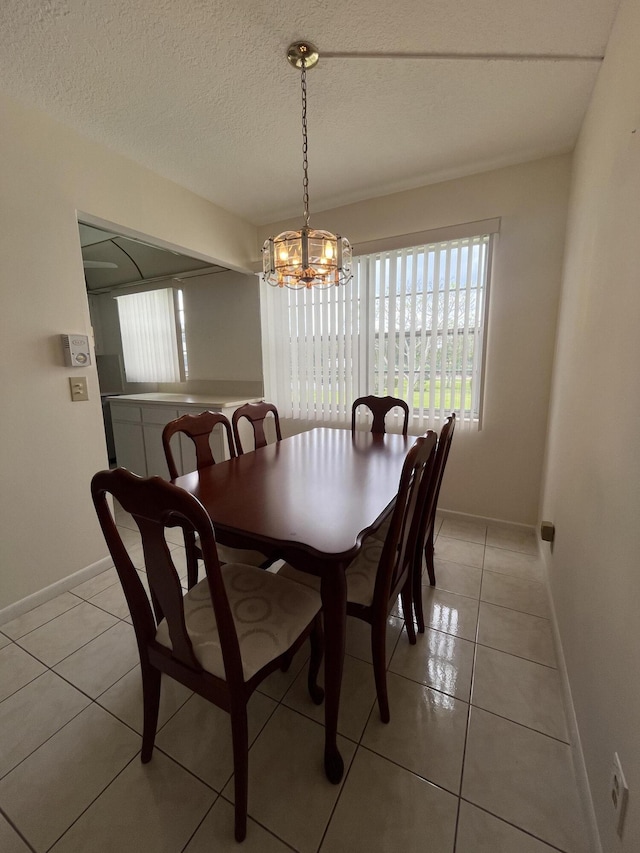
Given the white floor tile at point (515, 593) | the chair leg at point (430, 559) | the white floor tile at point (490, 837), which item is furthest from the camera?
the chair leg at point (430, 559)

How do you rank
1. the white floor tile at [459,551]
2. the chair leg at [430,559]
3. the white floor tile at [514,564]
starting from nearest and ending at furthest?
the chair leg at [430,559]
the white floor tile at [514,564]
the white floor tile at [459,551]

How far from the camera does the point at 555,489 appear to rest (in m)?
1.92

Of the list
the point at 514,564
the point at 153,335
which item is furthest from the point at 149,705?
the point at 153,335

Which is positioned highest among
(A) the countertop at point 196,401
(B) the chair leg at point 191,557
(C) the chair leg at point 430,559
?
(A) the countertop at point 196,401

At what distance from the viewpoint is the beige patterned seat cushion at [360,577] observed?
1243 millimetres

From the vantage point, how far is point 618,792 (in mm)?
795

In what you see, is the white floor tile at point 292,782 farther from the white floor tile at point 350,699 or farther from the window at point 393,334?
the window at point 393,334

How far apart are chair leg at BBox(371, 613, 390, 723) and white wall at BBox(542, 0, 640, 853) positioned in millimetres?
602

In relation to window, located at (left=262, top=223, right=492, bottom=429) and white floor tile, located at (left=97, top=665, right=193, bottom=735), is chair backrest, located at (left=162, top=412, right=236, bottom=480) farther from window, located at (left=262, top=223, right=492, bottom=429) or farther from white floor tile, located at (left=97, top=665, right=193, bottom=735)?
window, located at (left=262, top=223, right=492, bottom=429)

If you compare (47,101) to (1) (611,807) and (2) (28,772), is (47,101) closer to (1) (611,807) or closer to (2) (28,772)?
(2) (28,772)

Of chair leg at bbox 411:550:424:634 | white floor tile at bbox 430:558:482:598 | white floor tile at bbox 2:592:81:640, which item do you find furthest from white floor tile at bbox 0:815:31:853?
white floor tile at bbox 430:558:482:598

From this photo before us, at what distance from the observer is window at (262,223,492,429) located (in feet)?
8.29

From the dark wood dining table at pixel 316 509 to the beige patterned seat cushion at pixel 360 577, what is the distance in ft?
0.57

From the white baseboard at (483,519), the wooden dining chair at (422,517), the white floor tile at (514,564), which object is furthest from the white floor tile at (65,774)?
the white baseboard at (483,519)
